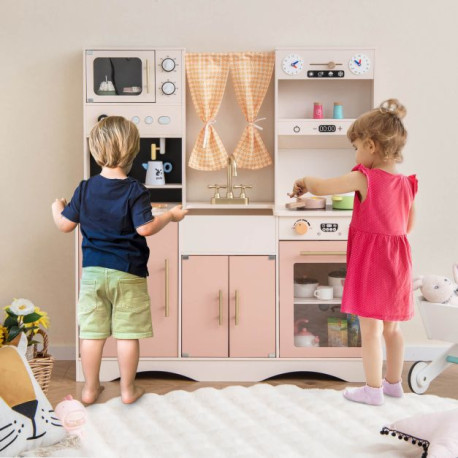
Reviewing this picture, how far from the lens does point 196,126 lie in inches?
138

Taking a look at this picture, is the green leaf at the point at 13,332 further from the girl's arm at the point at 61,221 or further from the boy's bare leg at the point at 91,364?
the girl's arm at the point at 61,221

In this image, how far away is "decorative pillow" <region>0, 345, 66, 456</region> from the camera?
206cm

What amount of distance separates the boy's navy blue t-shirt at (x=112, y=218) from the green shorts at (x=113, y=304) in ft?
0.13

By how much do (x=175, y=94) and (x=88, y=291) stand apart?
1165 mm

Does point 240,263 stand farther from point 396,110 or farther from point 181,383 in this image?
point 396,110

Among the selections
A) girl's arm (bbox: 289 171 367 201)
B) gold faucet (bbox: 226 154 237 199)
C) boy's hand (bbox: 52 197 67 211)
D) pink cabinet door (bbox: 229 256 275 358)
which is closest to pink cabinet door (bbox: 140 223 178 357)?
pink cabinet door (bbox: 229 256 275 358)

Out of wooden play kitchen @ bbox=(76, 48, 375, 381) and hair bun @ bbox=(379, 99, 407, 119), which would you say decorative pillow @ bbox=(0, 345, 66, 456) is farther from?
hair bun @ bbox=(379, 99, 407, 119)

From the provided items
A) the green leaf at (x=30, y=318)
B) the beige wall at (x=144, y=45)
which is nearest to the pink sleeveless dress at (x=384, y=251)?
the beige wall at (x=144, y=45)

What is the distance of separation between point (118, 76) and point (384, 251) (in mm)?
1574

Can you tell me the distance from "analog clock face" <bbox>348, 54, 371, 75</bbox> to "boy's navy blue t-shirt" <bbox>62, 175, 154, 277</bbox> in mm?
1322

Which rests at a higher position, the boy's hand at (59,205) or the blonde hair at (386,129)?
the blonde hair at (386,129)

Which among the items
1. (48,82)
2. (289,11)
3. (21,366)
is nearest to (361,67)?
(289,11)

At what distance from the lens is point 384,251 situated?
2568mm

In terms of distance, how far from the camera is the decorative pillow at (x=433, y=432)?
6.06 feet
